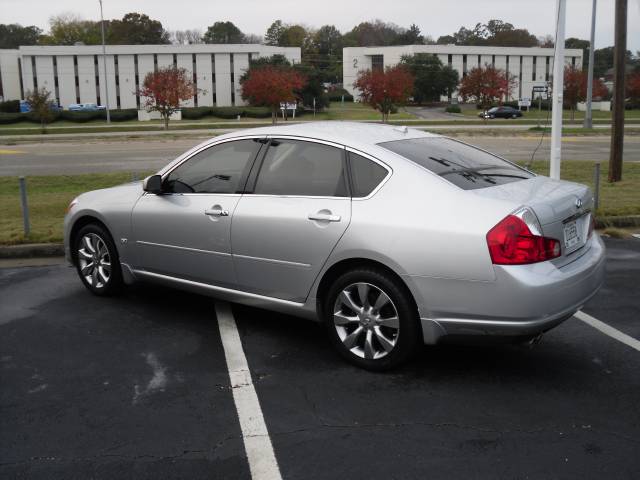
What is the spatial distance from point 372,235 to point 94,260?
3.23 m

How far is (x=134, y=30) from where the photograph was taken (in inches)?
4916

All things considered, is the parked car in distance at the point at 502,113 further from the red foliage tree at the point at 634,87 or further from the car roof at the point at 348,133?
the car roof at the point at 348,133

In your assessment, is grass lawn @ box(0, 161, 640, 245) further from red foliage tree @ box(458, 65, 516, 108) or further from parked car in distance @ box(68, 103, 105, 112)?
parked car in distance @ box(68, 103, 105, 112)

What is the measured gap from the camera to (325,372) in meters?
4.73

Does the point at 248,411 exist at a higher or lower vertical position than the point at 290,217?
lower

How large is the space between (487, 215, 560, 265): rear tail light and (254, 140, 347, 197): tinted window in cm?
113

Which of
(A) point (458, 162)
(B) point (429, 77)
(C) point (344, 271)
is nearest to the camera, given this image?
(C) point (344, 271)

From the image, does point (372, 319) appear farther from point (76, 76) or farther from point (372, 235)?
point (76, 76)

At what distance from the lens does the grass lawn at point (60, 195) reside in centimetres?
961

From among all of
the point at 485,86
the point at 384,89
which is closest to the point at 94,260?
the point at 384,89

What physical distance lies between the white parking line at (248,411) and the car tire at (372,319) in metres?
0.70

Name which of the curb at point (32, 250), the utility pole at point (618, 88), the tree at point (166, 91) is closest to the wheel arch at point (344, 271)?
the curb at point (32, 250)

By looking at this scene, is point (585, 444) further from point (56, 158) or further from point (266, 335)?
point (56, 158)

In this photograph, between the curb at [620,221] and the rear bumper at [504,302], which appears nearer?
the rear bumper at [504,302]
